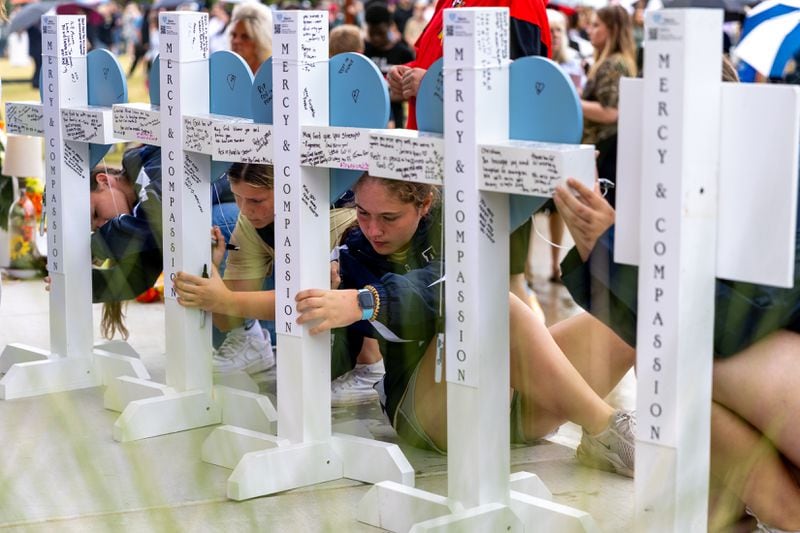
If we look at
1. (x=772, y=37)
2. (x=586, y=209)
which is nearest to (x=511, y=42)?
Answer: (x=586, y=209)

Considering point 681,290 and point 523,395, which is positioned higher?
point 681,290

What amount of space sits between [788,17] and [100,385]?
3.74 meters

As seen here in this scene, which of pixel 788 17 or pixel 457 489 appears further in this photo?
pixel 788 17

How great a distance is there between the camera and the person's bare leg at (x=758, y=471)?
95.1 inches

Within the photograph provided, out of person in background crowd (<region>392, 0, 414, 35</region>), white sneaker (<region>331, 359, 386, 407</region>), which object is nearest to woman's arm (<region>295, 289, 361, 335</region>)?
white sneaker (<region>331, 359, 386, 407</region>)

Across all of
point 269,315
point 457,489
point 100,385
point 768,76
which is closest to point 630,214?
point 457,489

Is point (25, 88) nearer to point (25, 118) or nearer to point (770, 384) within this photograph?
point (25, 118)

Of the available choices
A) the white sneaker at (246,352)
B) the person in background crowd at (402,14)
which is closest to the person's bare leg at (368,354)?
the white sneaker at (246,352)

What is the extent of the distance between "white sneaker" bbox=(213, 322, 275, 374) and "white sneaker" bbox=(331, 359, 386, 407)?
329 mm

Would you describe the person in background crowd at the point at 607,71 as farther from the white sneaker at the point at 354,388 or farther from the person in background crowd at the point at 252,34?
the white sneaker at the point at 354,388

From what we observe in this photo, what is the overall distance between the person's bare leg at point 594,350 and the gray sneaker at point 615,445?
0.52 feet

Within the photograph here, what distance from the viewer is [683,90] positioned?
208 cm

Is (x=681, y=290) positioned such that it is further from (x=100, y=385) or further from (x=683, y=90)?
(x=100, y=385)

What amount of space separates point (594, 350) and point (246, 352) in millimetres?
1308
